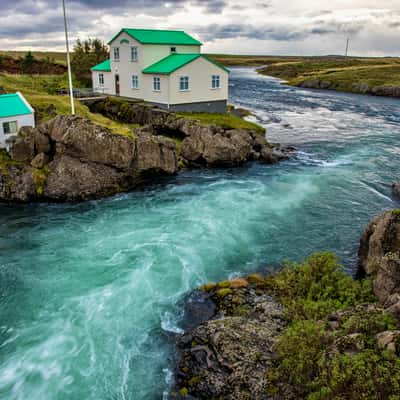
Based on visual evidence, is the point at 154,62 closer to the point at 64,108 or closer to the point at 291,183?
the point at 64,108

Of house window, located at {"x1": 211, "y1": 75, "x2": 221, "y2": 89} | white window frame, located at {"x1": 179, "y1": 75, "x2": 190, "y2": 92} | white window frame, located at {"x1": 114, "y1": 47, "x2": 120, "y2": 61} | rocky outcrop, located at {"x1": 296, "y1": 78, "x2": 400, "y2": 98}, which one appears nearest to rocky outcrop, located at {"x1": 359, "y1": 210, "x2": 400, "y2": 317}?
white window frame, located at {"x1": 179, "y1": 75, "x2": 190, "y2": 92}

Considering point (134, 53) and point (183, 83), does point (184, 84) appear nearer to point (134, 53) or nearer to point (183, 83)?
point (183, 83)

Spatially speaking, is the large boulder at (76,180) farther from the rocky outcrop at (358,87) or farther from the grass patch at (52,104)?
the rocky outcrop at (358,87)

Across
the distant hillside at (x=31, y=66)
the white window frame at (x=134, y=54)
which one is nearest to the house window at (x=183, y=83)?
the white window frame at (x=134, y=54)

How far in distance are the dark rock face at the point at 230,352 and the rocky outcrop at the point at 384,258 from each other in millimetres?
3536

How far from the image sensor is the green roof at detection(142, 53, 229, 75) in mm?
43344

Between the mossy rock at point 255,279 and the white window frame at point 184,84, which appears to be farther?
the white window frame at point 184,84

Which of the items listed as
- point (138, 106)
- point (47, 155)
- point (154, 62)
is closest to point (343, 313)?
point (47, 155)

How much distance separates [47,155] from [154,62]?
23.6 metres

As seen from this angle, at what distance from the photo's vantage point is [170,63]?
4544 centimetres

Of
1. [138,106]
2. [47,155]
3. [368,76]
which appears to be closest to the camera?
[47,155]

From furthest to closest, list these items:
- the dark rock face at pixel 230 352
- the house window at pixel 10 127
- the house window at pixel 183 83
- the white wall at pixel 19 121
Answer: the house window at pixel 183 83 < the house window at pixel 10 127 < the white wall at pixel 19 121 < the dark rock face at pixel 230 352

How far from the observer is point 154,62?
1873 inches

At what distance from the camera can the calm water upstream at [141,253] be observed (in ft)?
42.8
